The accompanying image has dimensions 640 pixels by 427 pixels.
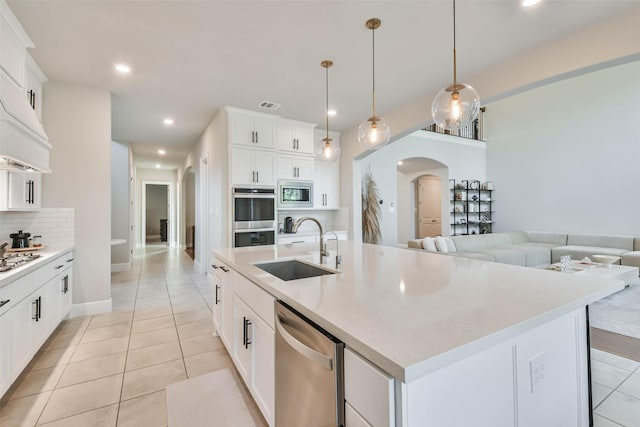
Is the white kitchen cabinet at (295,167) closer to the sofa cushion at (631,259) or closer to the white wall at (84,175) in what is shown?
the white wall at (84,175)

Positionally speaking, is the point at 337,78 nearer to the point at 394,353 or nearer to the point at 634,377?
the point at 394,353

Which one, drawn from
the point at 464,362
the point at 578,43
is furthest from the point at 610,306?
the point at 464,362

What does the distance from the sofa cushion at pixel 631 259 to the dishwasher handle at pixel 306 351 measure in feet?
20.6

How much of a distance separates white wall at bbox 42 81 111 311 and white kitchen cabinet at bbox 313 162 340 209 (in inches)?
124

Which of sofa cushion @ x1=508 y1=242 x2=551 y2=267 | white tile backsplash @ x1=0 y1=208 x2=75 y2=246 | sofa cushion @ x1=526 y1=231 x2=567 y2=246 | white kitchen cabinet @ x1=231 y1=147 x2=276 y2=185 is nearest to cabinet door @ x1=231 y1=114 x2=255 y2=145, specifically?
white kitchen cabinet @ x1=231 y1=147 x2=276 y2=185

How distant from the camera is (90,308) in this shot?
339 centimetres

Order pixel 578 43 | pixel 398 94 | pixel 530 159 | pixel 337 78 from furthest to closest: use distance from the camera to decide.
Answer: pixel 530 159 → pixel 398 94 → pixel 337 78 → pixel 578 43

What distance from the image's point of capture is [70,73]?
306 centimetres

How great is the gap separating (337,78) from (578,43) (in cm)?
225

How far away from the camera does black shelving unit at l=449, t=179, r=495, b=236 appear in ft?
24.7

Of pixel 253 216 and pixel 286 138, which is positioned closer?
pixel 253 216

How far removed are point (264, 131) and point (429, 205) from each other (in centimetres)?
646

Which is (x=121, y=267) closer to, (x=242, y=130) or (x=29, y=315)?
(x=242, y=130)

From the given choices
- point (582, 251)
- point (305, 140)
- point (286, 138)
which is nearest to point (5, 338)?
point (286, 138)
